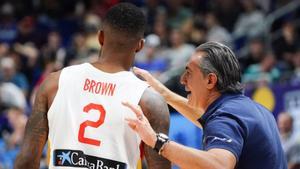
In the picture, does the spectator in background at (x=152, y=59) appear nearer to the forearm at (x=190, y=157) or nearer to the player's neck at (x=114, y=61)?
the player's neck at (x=114, y=61)

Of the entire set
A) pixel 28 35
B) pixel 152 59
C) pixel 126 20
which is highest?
pixel 28 35

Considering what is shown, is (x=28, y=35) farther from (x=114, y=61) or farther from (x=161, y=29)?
(x=114, y=61)

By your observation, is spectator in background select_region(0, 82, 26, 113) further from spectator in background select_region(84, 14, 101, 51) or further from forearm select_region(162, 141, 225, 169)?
forearm select_region(162, 141, 225, 169)

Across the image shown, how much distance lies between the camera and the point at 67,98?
4328 millimetres

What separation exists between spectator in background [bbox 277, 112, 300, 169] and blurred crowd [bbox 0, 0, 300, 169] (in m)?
0.91

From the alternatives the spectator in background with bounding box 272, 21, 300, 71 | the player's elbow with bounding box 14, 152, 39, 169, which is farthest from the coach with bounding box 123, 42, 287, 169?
the spectator in background with bounding box 272, 21, 300, 71

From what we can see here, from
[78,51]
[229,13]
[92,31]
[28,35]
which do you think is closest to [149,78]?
[78,51]

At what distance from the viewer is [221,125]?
3.95m

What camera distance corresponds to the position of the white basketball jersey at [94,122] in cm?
422

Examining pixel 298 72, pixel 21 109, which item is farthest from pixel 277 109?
pixel 21 109

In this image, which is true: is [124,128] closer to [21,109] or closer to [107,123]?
[107,123]

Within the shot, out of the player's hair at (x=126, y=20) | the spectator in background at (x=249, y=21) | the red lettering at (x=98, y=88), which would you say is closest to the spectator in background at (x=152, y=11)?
the spectator in background at (x=249, y=21)

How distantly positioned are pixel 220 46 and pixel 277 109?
704 cm

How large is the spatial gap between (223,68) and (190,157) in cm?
63
